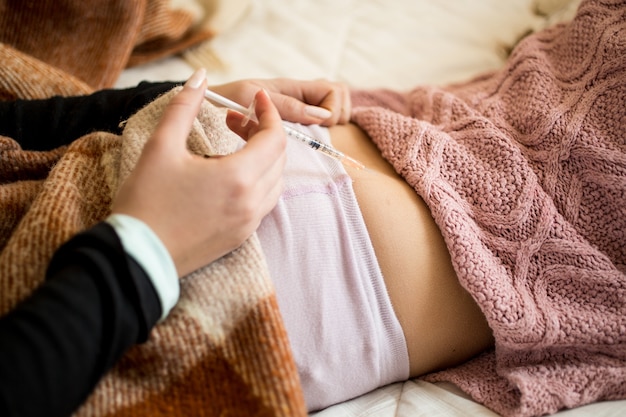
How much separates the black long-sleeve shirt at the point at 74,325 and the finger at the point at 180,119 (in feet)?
0.34

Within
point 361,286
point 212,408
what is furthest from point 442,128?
point 212,408

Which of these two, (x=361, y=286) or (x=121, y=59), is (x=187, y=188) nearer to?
(x=361, y=286)

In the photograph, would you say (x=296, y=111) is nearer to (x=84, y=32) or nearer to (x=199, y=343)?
(x=199, y=343)

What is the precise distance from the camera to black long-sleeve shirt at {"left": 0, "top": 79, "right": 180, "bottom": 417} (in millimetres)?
410

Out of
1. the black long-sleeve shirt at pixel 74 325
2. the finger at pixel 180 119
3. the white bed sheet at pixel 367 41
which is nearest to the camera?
the black long-sleeve shirt at pixel 74 325

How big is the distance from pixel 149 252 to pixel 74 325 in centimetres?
9

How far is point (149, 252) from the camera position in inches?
18.7

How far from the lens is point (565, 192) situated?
2.26 ft

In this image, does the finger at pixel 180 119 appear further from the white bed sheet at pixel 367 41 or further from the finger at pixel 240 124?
the white bed sheet at pixel 367 41

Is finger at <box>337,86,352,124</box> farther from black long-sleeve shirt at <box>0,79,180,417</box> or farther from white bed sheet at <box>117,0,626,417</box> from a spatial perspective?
black long-sleeve shirt at <box>0,79,180,417</box>

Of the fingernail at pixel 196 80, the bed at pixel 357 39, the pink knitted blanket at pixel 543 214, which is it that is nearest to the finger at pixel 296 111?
the pink knitted blanket at pixel 543 214

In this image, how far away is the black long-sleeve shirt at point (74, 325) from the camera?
1.35 ft

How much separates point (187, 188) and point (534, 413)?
0.48 meters

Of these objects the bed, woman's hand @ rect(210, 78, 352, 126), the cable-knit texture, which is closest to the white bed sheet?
the bed
